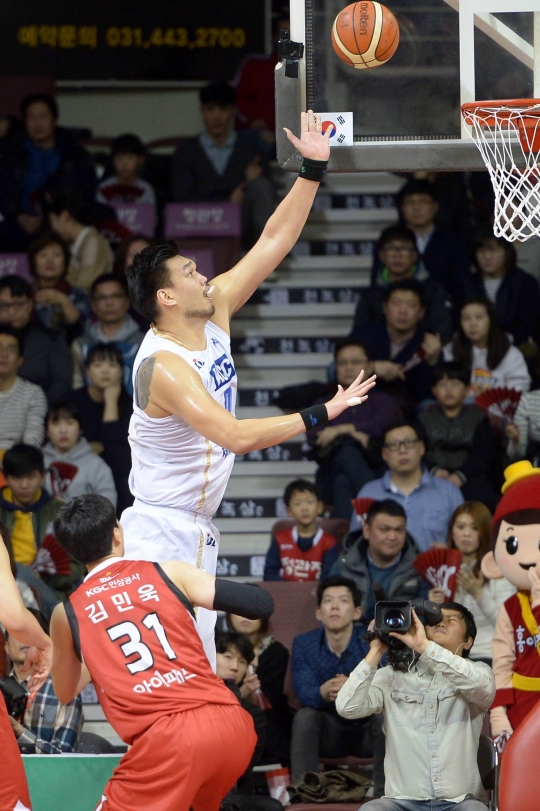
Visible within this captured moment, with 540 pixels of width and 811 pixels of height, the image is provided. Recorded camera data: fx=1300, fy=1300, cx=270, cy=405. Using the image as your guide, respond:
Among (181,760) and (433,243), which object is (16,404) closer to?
(433,243)

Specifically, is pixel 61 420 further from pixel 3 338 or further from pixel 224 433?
pixel 224 433

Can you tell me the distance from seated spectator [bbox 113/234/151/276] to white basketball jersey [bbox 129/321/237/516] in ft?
16.6

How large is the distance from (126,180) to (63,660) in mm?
7646

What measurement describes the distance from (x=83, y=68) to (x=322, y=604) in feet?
23.8

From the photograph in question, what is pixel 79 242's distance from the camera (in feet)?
34.8

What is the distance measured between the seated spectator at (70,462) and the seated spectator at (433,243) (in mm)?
3098

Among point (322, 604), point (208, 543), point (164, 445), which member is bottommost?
point (322, 604)

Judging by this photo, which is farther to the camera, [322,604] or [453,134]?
[322,604]

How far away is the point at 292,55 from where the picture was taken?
558 centimetres

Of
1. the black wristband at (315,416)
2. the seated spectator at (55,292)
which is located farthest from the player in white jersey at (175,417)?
the seated spectator at (55,292)

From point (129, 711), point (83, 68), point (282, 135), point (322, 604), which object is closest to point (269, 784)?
point (322, 604)

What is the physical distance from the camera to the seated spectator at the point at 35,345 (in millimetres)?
9414

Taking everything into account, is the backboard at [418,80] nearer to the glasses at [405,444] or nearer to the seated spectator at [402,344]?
the glasses at [405,444]

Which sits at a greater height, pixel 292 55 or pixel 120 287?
pixel 292 55
